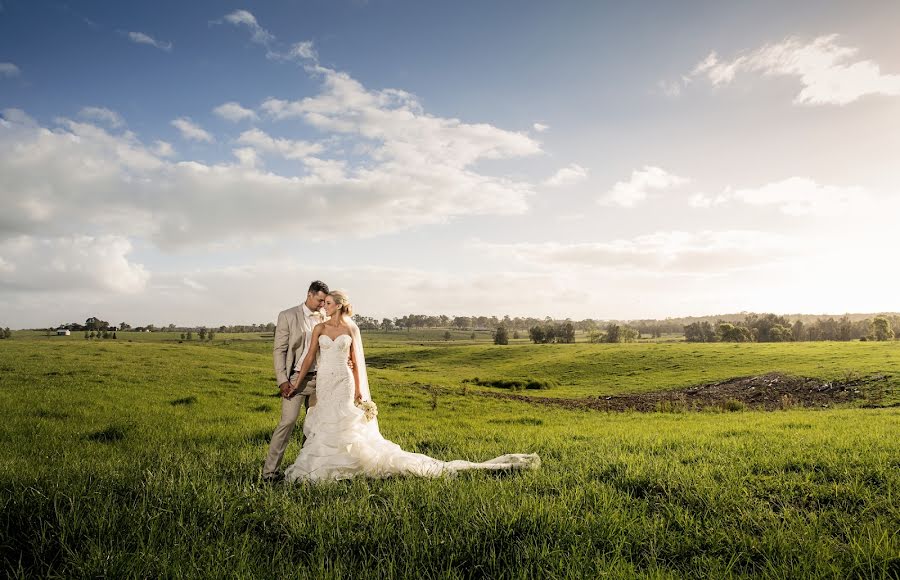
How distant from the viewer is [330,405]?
8836mm

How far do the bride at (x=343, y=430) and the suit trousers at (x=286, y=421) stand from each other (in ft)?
0.68

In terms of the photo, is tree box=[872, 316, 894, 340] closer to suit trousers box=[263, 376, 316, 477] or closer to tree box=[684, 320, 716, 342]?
tree box=[684, 320, 716, 342]

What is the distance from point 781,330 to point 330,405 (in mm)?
137649

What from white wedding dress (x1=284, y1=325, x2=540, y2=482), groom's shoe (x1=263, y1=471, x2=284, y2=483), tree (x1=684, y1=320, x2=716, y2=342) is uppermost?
white wedding dress (x1=284, y1=325, x2=540, y2=482)

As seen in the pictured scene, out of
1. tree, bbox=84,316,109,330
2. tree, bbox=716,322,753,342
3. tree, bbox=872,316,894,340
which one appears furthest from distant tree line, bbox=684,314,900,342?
tree, bbox=84,316,109,330

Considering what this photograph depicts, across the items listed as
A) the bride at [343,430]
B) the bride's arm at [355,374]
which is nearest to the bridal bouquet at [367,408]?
the bride at [343,430]

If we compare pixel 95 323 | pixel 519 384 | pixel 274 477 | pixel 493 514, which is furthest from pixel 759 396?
pixel 95 323

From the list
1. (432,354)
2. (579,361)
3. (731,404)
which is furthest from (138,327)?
(731,404)

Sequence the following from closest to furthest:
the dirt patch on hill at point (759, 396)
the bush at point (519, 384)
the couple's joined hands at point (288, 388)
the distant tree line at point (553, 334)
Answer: the couple's joined hands at point (288, 388)
the dirt patch on hill at point (759, 396)
the bush at point (519, 384)
the distant tree line at point (553, 334)

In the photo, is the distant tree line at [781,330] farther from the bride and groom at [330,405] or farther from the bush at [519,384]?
the bride and groom at [330,405]

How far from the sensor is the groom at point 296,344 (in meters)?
8.88

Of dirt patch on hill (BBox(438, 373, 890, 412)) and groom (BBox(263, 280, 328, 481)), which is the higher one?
groom (BBox(263, 280, 328, 481))

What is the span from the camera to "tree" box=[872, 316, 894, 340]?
10269 cm

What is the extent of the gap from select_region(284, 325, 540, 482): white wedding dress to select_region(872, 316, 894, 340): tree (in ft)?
432
